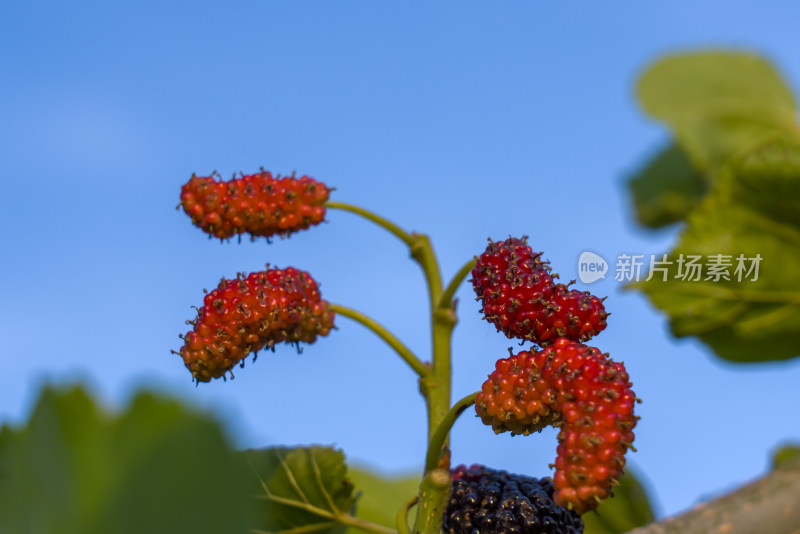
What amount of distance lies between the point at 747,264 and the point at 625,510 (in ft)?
2.11

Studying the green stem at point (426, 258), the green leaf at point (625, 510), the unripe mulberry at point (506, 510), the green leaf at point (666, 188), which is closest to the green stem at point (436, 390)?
the green stem at point (426, 258)

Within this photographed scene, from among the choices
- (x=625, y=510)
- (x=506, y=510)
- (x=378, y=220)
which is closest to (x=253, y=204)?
(x=378, y=220)

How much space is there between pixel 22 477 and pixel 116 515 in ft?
0.61

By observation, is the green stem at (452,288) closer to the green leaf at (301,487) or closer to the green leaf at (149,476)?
the green leaf at (301,487)

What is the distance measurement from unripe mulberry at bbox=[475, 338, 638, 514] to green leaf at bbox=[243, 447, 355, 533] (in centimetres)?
54

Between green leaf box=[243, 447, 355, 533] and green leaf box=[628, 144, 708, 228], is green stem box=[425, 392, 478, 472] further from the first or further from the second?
green leaf box=[628, 144, 708, 228]

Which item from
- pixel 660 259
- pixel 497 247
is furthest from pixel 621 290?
pixel 497 247

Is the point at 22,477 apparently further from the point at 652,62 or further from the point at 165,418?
the point at 652,62

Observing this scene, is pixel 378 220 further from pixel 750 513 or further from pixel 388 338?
pixel 750 513

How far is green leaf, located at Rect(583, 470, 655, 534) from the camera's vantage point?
200 centimetres

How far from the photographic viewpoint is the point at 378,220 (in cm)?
135

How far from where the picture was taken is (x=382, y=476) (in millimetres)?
2496

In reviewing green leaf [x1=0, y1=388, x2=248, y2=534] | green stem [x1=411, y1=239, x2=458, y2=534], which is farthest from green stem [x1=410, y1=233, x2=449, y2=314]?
green leaf [x1=0, y1=388, x2=248, y2=534]

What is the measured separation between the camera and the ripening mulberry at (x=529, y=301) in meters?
1.01
